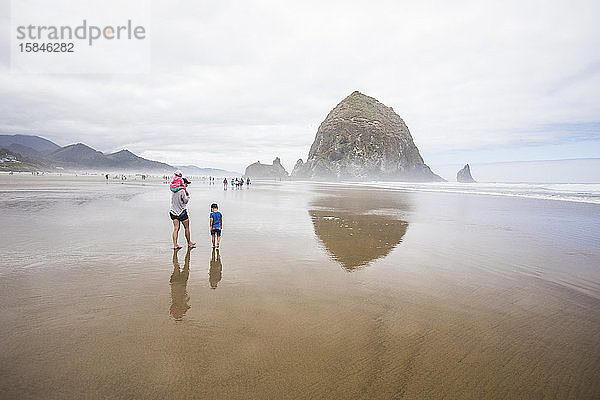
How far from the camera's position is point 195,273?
6453mm

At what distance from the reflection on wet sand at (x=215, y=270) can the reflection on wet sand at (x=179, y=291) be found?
18.9 inches

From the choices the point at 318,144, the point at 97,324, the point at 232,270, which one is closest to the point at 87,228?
the point at 232,270

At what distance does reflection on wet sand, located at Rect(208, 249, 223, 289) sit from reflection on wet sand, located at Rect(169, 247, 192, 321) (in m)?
0.48

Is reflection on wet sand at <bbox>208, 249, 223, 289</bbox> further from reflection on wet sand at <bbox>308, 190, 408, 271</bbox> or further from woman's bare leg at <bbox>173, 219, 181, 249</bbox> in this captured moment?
reflection on wet sand at <bbox>308, 190, 408, 271</bbox>

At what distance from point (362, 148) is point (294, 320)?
127941 mm

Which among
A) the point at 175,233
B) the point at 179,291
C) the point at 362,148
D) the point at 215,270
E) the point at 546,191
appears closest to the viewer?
the point at 179,291

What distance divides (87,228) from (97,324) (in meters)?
8.14

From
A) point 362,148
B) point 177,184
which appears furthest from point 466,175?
point 177,184

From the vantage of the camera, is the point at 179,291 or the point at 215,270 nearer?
the point at 179,291

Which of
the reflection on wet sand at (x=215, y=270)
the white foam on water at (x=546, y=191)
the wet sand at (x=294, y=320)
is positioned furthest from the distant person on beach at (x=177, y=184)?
the white foam on water at (x=546, y=191)

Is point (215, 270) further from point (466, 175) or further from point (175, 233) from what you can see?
point (466, 175)

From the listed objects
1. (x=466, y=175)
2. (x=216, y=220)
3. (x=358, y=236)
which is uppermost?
(x=466, y=175)

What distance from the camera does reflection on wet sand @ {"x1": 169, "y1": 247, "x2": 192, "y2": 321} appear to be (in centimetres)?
459

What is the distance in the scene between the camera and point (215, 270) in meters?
6.69
